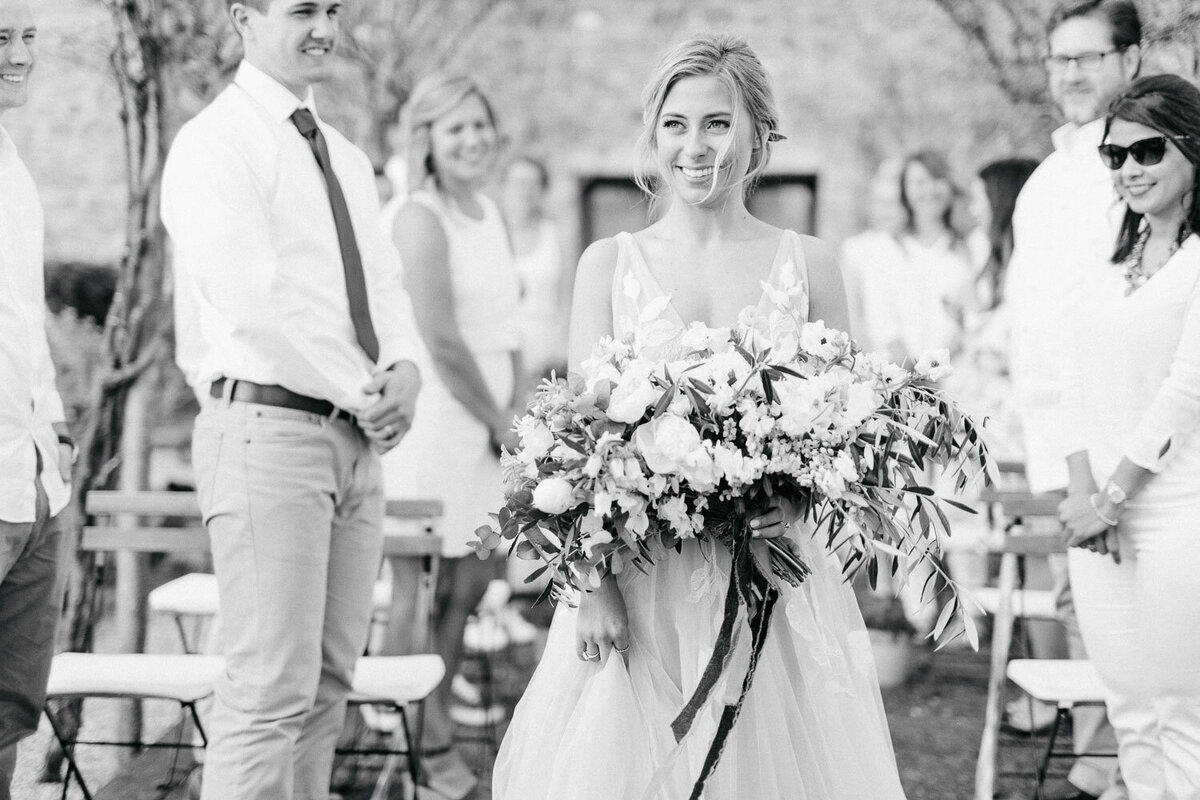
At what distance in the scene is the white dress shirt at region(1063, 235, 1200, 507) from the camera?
3.44m

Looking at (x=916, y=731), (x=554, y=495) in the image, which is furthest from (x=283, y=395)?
(x=916, y=731)

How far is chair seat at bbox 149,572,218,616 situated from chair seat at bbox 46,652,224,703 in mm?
415

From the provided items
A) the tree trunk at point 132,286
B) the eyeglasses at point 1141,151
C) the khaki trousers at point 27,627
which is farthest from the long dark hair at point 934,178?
the khaki trousers at point 27,627

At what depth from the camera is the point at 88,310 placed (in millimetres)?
Result: 7082

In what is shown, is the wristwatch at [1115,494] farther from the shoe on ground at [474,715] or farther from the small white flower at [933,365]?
the shoe on ground at [474,715]

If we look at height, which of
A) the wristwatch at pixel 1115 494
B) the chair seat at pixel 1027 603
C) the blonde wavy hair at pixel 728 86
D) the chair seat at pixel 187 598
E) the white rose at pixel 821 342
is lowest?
the chair seat at pixel 187 598

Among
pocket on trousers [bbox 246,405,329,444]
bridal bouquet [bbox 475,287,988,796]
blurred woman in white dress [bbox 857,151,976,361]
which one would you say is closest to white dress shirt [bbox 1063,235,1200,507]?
bridal bouquet [bbox 475,287,988,796]

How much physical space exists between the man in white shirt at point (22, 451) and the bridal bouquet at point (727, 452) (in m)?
1.47

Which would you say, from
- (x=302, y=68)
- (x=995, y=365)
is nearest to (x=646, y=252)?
(x=302, y=68)

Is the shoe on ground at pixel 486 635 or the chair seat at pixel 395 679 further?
the shoe on ground at pixel 486 635

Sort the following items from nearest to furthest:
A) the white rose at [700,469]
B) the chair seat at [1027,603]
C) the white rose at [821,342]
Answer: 1. the white rose at [700,469]
2. the white rose at [821,342]
3. the chair seat at [1027,603]

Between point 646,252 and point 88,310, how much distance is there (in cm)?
497

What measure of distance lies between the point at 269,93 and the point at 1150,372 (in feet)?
8.26

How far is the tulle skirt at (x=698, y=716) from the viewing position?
105 inches
